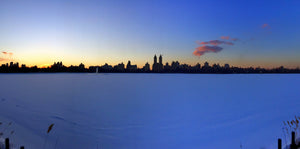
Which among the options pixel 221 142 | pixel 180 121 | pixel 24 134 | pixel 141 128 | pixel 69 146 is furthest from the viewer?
pixel 180 121

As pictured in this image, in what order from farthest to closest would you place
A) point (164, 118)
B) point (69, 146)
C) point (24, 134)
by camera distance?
point (164, 118), point (24, 134), point (69, 146)

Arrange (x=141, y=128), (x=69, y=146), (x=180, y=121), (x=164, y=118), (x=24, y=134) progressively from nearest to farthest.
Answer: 1. (x=69, y=146)
2. (x=24, y=134)
3. (x=141, y=128)
4. (x=180, y=121)
5. (x=164, y=118)

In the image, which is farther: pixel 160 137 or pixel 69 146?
pixel 160 137

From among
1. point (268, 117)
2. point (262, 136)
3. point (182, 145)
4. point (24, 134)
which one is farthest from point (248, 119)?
point (24, 134)

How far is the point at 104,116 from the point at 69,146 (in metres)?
4.84

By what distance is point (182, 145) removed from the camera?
305 inches

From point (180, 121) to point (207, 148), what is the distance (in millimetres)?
3998

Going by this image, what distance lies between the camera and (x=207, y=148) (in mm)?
7520

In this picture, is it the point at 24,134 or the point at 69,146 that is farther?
the point at 24,134

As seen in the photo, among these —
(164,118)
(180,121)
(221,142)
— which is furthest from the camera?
(164,118)

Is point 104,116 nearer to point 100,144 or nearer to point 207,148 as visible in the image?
point 100,144

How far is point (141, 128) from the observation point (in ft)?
32.5

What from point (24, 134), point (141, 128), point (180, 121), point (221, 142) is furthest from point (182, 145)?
point (24, 134)

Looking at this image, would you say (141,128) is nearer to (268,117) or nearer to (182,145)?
(182,145)
